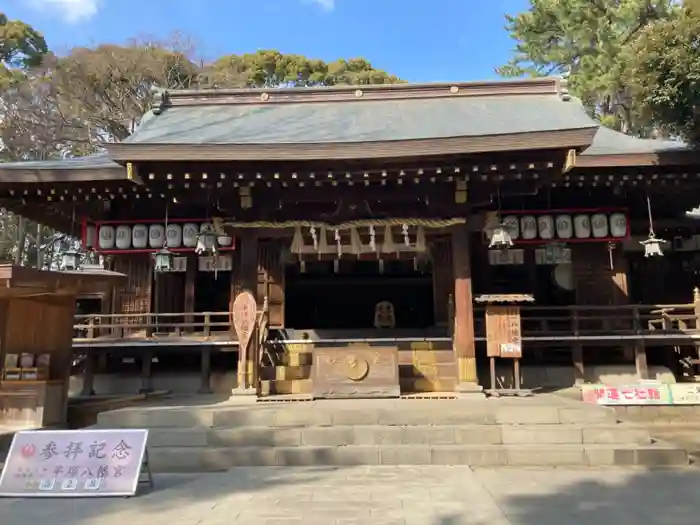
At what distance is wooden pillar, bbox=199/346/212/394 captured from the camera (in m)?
11.6

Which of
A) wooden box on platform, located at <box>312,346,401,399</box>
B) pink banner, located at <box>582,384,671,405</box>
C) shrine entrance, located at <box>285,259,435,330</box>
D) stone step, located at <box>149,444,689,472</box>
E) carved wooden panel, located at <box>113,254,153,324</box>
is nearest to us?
stone step, located at <box>149,444,689,472</box>

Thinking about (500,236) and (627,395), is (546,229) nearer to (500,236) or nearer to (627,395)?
(500,236)

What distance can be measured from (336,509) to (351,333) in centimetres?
726

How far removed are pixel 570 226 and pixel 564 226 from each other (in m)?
0.13

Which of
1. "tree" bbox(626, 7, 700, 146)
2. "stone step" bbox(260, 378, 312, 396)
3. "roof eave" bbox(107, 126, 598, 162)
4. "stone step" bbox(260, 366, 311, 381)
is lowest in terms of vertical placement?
"stone step" bbox(260, 378, 312, 396)

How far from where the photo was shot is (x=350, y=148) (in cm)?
914

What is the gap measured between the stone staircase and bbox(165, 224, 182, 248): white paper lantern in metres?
4.35

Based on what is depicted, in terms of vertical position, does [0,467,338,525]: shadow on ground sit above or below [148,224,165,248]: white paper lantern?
below

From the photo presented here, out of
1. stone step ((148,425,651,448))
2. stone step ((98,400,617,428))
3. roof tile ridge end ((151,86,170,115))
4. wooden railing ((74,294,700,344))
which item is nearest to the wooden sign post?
Result: wooden railing ((74,294,700,344))

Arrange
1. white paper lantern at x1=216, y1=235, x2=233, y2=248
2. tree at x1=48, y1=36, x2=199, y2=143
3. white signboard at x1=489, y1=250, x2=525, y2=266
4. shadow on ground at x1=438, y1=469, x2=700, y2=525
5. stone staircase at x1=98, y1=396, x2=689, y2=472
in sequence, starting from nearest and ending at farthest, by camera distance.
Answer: shadow on ground at x1=438, y1=469, x2=700, y2=525 < stone staircase at x1=98, y1=396, x2=689, y2=472 < white paper lantern at x1=216, y1=235, x2=233, y2=248 < white signboard at x1=489, y1=250, x2=525, y2=266 < tree at x1=48, y1=36, x2=199, y2=143

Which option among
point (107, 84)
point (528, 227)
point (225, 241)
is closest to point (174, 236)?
point (225, 241)

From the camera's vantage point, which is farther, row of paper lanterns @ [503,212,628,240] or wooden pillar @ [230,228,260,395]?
row of paper lanterns @ [503,212,628,240]

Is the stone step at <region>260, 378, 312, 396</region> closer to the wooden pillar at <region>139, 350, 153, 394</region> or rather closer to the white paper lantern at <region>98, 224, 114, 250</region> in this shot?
the wooden pillar at <region>139, 350, 153, 394</region>

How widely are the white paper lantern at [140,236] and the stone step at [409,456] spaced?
5.74m
